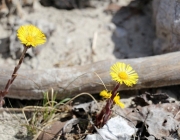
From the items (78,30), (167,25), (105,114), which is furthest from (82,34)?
(105,114)

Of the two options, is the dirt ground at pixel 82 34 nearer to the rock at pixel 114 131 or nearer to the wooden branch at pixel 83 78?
the wooden branch at pixel 83 78

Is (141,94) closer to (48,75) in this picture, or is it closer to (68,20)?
(48,75)

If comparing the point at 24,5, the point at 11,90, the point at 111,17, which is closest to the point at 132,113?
the point at 11,90

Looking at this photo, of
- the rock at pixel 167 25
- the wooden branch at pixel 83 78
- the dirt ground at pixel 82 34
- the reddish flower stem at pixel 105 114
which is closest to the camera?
the reddish flower stem at pixel 105 114

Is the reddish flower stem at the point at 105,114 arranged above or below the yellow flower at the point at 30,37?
below

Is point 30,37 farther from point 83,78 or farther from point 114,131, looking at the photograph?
point 114,131

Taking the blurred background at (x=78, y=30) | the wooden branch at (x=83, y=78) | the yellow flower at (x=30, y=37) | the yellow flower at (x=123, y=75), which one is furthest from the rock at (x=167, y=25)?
the yellow flower at (x=30, y=37)
